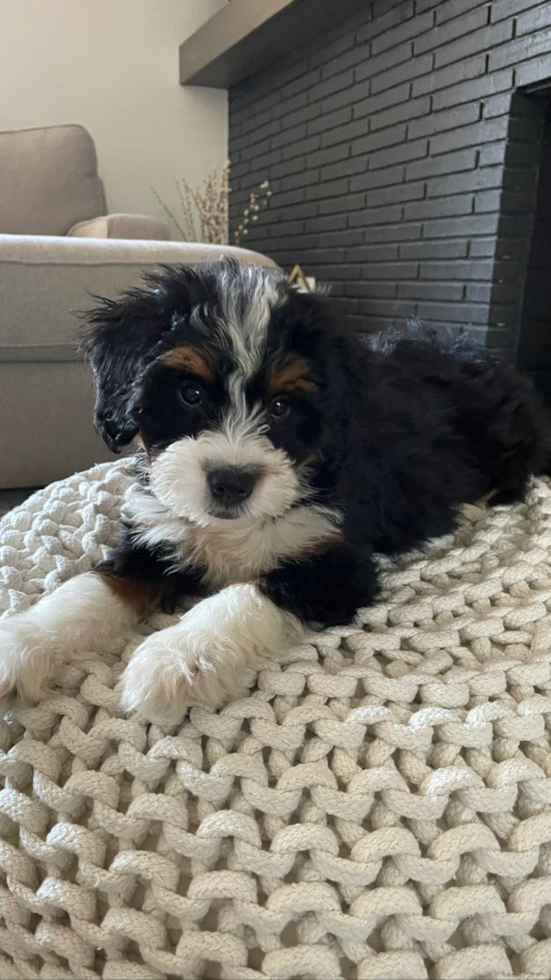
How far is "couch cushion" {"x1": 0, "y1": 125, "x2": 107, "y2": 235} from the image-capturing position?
167 inches

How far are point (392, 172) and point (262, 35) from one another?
138 centimetres

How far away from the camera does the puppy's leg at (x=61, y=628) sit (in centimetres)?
124

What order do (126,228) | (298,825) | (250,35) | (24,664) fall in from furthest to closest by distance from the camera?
(250,35) → (126,228) → (24,664) → (298,825)

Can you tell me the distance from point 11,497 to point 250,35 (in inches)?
122

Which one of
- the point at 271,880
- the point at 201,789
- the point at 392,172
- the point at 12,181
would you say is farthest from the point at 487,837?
the point at 12,181

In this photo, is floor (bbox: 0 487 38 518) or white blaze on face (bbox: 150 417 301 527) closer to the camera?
white blaze on face (bbox: 150 417 301 527)

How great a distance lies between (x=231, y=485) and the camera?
4.12ft

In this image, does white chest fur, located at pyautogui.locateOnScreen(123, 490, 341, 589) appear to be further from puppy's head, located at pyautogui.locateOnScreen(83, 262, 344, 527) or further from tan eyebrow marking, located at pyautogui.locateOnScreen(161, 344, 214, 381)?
tan eyebrow marking, located at pyautogui.locateOnScreen(161, 344, 214, 381)

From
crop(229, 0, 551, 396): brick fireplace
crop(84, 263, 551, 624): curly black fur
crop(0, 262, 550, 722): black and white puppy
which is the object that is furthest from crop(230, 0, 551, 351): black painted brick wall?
crop(0, 262, 550, 722): black and white puppy

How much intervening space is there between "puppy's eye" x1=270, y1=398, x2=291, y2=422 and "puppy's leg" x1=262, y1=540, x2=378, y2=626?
0.27 metres

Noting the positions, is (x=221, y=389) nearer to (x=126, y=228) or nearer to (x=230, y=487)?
(x=230, y=487)

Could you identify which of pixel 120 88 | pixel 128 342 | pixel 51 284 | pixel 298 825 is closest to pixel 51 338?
pixel 51 284

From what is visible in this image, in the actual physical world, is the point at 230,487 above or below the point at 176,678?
above

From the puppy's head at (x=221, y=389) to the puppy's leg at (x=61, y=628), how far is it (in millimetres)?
222
